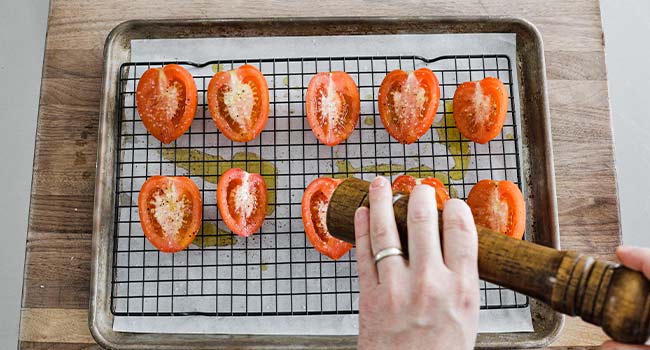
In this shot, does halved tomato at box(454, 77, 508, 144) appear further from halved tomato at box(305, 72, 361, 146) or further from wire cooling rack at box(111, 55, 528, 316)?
halved tomato at box(305, 72, 361, 146)

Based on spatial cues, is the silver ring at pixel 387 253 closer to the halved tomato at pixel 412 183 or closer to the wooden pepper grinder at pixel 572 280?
the wooden pepper grinder at pixel 572 280

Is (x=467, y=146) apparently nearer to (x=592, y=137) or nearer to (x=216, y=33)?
(x=592, y=137)

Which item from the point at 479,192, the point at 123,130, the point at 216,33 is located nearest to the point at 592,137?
the point at 479,192

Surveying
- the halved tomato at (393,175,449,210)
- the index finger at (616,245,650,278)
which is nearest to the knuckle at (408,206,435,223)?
the index finger at (616,245,650,278)

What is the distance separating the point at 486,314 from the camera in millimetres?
1474

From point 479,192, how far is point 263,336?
651 mm

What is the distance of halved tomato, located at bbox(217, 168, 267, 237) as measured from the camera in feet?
4.80

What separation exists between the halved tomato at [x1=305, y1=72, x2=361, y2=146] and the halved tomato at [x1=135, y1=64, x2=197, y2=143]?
0.32 m

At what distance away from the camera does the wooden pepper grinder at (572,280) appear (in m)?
0.85

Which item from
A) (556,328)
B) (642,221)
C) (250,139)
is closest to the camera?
(556,328)

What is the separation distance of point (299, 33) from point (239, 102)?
0.26 m

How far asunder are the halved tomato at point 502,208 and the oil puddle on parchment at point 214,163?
0.54m

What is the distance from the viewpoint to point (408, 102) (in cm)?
150

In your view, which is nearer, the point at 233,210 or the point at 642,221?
the point at 233,210
